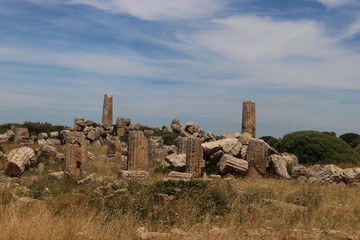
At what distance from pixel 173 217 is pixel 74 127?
3387cm

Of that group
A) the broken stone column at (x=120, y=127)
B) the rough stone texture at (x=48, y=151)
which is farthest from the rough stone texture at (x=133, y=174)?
the broken stone column at (x=120, y=127)

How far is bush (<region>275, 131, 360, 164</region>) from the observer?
23938mm

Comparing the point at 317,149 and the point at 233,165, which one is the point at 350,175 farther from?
the point at 317,149

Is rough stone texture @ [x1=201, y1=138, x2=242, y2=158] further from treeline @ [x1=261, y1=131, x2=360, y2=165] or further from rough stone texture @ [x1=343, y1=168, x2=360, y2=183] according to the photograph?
treeline @ [x1=261, y1=131, x2=360, y2=165]

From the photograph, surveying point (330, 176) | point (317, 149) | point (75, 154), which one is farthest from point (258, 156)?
point (75, 154)

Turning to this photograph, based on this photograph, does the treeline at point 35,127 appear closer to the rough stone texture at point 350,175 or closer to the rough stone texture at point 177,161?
the rough stone texture at point 177,161

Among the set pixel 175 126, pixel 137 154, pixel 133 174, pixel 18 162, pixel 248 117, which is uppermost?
pixel 248 117

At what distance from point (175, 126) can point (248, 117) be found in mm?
13937

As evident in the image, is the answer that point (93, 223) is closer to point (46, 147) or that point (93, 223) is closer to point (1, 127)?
point (46, 147)

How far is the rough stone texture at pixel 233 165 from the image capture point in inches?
724

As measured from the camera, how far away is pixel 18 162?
59.1ft

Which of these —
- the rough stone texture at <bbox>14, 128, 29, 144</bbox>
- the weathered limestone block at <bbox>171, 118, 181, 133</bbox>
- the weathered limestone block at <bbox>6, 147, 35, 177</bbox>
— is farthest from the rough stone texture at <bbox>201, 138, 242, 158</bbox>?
the weathered limestone block at <bbox>171, 118, 181, 133</bbox>

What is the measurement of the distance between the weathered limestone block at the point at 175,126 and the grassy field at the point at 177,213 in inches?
1155

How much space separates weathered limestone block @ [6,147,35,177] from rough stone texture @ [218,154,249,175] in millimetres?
8089
